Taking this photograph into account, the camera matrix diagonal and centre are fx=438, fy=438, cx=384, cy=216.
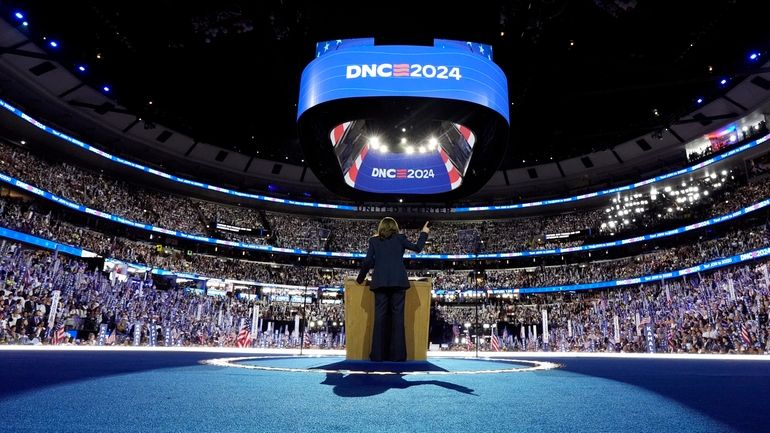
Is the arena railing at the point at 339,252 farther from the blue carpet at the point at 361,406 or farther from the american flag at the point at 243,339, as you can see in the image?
the blue carpet at the point at 361,406

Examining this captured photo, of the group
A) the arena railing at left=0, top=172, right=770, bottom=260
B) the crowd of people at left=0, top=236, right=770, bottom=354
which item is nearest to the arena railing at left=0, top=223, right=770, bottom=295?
the crowd of people at left=0, top=236, right=770, bottom=354

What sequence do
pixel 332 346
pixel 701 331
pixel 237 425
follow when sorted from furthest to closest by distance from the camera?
1. pixel 332 346
2. pixel 701 331
3. pixel 237 425

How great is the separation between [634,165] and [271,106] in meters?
29.6

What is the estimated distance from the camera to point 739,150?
28703 millimetres

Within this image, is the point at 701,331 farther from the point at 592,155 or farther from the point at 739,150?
the point at 592,155

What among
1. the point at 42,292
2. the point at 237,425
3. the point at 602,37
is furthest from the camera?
the point at 602,37

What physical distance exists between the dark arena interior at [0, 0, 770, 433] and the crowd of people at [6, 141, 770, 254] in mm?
227

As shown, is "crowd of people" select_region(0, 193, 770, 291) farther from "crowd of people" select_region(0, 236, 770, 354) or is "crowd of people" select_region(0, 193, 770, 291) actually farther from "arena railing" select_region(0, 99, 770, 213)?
"arena railing" select_region(0, 99, 770, 213)

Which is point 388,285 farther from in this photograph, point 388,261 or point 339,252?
point 339,252

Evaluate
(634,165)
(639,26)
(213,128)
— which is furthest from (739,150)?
(213,128)

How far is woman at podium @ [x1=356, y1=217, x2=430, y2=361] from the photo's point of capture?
570cm

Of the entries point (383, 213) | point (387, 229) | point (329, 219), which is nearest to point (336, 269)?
point (329, 219)

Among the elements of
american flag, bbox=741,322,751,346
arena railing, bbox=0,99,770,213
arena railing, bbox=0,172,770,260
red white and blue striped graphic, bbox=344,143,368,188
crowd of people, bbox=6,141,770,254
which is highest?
arena railing, bbox=0,99,770,213

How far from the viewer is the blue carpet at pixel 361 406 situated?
6.35ft
